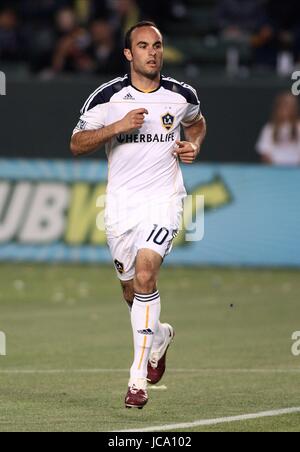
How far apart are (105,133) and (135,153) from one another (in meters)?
0.37

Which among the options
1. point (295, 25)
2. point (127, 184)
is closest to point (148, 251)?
point (127, 184)

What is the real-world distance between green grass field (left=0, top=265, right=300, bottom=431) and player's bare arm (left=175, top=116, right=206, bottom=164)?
5.44 feet

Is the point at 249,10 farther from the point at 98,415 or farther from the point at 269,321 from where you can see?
the point at 98,415

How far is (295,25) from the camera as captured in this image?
78.8 ft

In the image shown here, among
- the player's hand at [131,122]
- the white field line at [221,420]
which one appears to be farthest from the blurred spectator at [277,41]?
the white field line at [221,420]

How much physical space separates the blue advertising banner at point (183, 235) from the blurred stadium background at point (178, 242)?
20mm

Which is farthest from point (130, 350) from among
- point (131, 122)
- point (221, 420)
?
point (221, 420)

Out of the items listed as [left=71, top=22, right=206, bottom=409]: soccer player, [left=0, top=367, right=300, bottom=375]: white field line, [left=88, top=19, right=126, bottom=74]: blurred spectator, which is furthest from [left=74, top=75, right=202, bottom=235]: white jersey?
[left=88, top=19, right=126, bottom=74]: blurred spectator

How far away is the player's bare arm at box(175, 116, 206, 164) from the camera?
9898 mm

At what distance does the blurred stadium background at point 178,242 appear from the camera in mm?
10953

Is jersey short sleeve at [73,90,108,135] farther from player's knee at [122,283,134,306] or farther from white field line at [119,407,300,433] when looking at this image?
white field line at [119,407,300,433]

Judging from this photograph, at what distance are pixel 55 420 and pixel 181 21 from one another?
1716 centimetres

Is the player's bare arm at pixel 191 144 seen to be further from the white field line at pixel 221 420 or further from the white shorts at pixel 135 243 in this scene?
the white field line at pixel 221 420

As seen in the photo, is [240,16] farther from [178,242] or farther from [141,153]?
[141,153]
